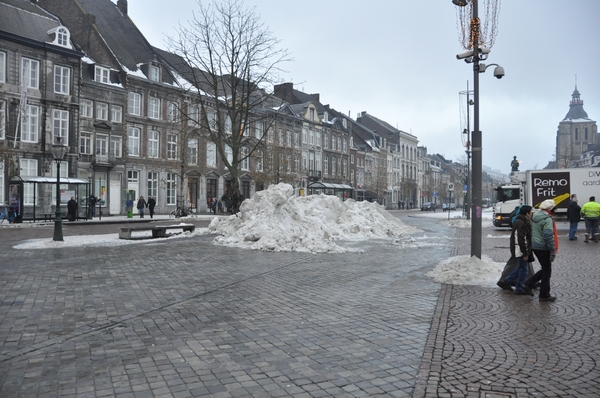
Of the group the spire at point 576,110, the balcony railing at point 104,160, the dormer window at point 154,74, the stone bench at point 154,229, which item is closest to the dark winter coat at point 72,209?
the balcony railing at point 104,160

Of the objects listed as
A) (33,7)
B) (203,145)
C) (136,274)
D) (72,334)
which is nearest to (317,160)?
(203,145)

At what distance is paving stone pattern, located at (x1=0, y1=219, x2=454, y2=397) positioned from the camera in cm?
418

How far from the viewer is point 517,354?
4.97 metres

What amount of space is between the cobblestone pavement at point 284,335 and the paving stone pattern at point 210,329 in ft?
0.08

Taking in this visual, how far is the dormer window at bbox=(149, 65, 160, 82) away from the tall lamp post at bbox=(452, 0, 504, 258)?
36.2 m

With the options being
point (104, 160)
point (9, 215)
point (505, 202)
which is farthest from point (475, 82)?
point (104, 160)

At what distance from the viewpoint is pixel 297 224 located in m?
17.0

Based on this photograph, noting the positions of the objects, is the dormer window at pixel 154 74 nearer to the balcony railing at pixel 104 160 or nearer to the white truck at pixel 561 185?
the balcony railing at pixel 104 160

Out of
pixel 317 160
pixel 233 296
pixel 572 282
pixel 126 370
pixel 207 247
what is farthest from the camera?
pixel 317 160

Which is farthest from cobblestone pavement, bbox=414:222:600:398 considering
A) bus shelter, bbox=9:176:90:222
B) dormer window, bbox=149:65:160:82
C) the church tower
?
the church tower

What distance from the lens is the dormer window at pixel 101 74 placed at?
38.1 metres

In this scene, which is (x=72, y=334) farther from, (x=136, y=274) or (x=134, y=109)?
(x=134, y=109)

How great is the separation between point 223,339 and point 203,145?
141 feet

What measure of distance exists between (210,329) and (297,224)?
11.2m
